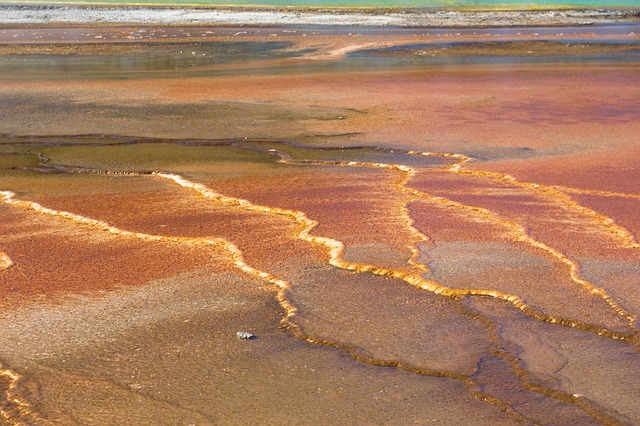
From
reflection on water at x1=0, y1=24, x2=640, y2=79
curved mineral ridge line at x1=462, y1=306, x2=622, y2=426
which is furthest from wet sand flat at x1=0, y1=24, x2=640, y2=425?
reflection on water at x1=0, y1=24, x2=640, y2=79

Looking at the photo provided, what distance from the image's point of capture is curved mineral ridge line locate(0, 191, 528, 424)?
3.87 meters

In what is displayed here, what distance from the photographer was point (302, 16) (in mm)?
41312

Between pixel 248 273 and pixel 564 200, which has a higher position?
pixel 248 273

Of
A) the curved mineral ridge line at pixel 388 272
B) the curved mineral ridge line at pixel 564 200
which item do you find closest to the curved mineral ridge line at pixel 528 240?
the curved mineral ridge line at pixel 388 272

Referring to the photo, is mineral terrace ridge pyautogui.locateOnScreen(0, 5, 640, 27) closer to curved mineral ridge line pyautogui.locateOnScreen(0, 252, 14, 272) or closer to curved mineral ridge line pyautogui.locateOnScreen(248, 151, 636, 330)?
curved mineral ridge line pyautogui.locateOnScreen(248, 151, 636, 330)

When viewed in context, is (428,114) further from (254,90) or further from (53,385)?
(53,385)

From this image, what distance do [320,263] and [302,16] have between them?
36.7 m

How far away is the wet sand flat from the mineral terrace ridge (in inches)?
978

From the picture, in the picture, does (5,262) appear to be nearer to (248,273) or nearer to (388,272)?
(248,273)

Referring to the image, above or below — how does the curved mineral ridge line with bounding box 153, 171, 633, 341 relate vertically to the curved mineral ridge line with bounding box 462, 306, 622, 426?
below

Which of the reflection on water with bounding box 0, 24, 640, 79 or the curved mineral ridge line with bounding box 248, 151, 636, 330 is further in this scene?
the reflection on water with bounding box 0, 24, 640, 79

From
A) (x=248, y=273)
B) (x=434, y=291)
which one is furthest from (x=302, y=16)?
(x=434, y=291)

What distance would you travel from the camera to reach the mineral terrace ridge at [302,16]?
3750 cm

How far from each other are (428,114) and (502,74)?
17.9ft
